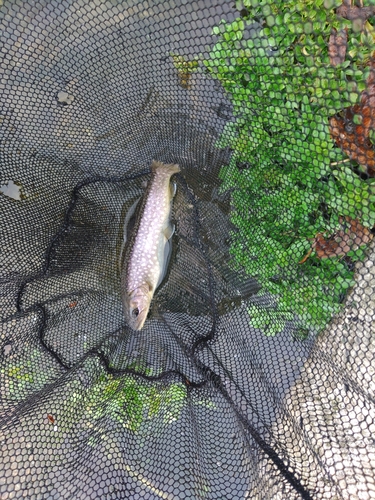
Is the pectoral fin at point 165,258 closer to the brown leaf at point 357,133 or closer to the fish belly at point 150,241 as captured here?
the fish belly at point 150,241

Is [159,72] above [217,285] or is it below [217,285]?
above

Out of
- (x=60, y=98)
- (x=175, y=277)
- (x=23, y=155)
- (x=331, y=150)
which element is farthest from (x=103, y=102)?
(x=331, y=150)

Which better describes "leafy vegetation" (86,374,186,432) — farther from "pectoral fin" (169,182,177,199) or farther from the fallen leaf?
"pectoral fin" (169,182,177,199)

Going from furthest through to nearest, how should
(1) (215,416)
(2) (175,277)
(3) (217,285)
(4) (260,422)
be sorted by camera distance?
(2) (175,277) → (3) (217,285) → (1) (215,416) → (4) (260,422)

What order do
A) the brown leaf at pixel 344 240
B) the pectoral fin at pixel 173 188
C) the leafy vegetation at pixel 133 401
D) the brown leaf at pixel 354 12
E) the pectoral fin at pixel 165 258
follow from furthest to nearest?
1. the pectoral fin at pixel 165 258
2. the pectoral fin at pixel 173 188
3. the leafy vegetation at pixel 133 401
4. the brown leaf at pixel 344 240
5. the brown leaf at pixel 354 12

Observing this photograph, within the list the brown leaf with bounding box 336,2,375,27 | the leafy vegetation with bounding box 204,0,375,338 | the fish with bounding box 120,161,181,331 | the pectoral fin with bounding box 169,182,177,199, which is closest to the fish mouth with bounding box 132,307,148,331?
the fish with bounding box 120,161,181,331

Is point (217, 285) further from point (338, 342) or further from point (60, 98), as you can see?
point (60, 98)

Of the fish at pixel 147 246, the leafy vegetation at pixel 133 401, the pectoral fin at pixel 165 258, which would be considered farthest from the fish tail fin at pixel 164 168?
the leafy vegetation at pixel 133 401
